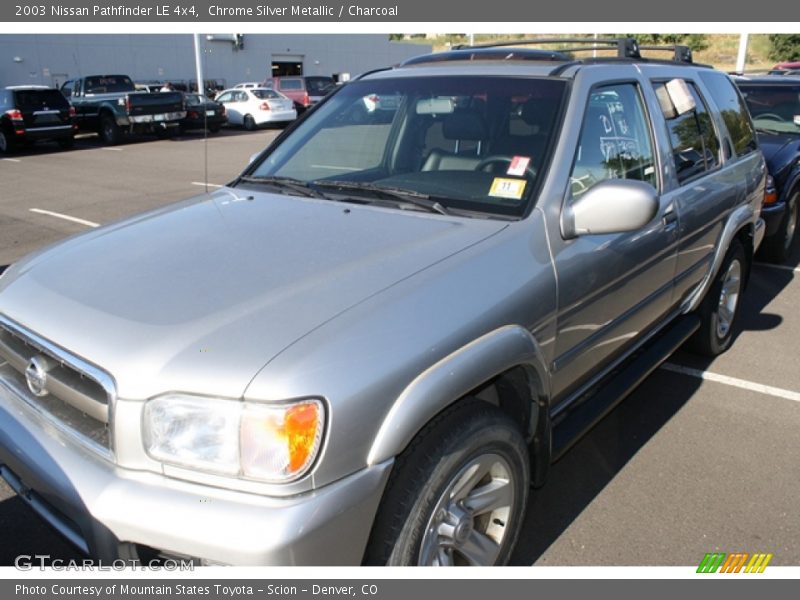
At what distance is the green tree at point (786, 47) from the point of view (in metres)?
37.7

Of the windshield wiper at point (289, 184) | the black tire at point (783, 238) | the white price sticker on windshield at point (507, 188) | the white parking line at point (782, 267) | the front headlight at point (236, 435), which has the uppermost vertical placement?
the white price sticker on windshield at point (507, 188)

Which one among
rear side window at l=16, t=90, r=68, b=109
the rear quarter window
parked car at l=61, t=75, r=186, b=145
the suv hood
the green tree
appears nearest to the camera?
the suv hood

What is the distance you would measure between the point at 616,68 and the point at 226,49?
121ft

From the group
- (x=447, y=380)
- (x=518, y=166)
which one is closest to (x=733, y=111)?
(x=518, y=166)

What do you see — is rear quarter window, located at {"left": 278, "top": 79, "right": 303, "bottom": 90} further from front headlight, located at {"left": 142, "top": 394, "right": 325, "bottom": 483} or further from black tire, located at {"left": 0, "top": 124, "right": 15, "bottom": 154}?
front headlight, located at {"left": 142, "top": 394, "right": 325, "bottom": 483}

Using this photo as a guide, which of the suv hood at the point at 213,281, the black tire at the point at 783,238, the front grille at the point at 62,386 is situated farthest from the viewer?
the black tire at the point at 783,238

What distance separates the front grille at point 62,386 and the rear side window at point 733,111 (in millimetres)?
4086

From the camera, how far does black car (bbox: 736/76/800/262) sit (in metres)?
6.67

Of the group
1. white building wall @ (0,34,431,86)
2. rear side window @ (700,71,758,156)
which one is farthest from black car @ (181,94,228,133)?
rear side window @ (700,71,758,156)

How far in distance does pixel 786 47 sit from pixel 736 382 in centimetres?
4206

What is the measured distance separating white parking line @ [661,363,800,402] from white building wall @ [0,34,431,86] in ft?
90.2

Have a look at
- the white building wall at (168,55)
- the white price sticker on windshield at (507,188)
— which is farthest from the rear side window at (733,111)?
the white building wall at (168,55)

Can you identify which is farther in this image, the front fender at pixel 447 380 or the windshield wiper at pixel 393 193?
the windshield wiper at pixel 393 193

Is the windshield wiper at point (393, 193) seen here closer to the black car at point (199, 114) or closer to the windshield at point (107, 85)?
the black car at point (199, 114)
